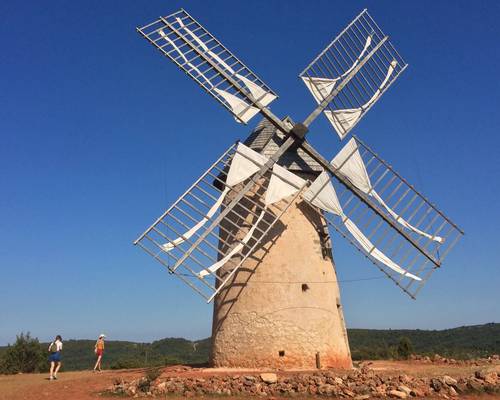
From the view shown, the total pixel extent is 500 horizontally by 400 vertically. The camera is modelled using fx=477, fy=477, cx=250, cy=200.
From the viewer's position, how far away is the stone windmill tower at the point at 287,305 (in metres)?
11.2

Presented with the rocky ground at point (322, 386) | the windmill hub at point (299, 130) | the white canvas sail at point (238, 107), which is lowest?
the rocky ground at point (322, 386)

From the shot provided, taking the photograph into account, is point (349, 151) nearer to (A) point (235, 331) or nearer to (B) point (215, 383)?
(A) point (235, 331)

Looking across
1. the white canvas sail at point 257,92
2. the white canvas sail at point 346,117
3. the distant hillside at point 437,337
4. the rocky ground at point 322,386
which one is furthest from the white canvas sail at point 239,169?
the distant hillside at point 437,337

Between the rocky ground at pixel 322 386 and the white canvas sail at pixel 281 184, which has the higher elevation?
the white canvas sail at pixel 281 184

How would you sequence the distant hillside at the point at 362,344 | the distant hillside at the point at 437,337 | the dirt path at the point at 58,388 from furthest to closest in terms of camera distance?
the distant hillside at the point at 437,337 → the distant hillside at the point at 362,344 → the dirt path at the point at 58,388

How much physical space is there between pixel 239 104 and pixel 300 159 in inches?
86.3

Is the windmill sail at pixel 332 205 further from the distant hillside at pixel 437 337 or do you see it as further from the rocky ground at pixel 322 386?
the distant hillside at pixel 437 337

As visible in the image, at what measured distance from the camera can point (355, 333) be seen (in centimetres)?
4922

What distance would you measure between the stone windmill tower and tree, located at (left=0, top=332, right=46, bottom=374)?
8.87 m

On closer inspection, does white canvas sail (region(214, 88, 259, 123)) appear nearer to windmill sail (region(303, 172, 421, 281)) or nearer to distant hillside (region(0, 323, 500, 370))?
windmill sail (region(303, 172, 421, 281))

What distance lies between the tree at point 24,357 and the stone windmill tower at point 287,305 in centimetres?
887

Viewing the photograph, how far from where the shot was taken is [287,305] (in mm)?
11422

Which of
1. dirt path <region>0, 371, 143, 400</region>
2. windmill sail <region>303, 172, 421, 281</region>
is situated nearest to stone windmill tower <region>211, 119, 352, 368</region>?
windmill sail <region>303, 172, 421, 281</region>

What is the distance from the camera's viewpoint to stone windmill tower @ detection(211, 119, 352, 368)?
11.2 meters
